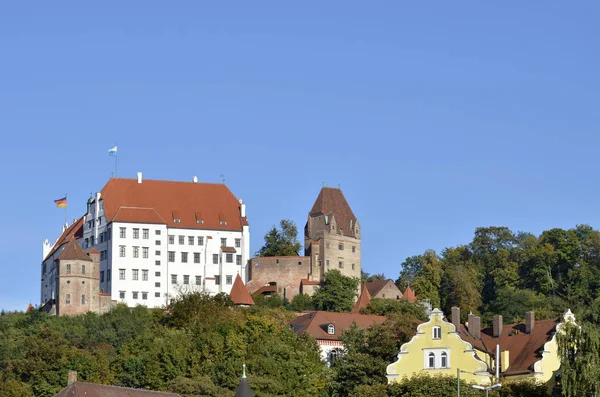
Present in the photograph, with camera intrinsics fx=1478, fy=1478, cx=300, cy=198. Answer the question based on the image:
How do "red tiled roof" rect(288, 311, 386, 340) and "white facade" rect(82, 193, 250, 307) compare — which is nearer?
"red tiled roof" rect(288, 311, 386, 340)

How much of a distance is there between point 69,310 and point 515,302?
39.7m

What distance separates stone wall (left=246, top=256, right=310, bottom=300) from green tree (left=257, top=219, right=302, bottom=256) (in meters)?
7.23

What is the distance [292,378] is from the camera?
8925 centimetres

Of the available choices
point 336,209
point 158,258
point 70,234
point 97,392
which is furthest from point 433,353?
point 70,234

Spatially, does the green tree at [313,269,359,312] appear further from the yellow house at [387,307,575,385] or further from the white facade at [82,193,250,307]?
the yellow house at [387,307,575,385]

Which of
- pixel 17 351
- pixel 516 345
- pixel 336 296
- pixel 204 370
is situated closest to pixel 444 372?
pixel 516 345

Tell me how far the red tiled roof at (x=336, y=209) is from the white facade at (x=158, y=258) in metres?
10.8

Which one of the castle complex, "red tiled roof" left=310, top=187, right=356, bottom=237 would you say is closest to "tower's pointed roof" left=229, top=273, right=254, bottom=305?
the castle complex

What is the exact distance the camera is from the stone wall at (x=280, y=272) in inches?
5344

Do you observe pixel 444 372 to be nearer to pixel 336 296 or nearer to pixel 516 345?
pixel 516 345

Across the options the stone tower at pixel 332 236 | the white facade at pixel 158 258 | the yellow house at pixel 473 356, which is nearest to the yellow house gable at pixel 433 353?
the yellow house at pixel 473 356

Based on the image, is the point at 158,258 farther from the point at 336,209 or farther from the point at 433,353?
the point at 433,353

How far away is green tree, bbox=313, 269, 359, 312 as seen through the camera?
131 meters

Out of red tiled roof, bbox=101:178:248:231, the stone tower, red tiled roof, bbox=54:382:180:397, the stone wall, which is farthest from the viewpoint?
the stone tower
